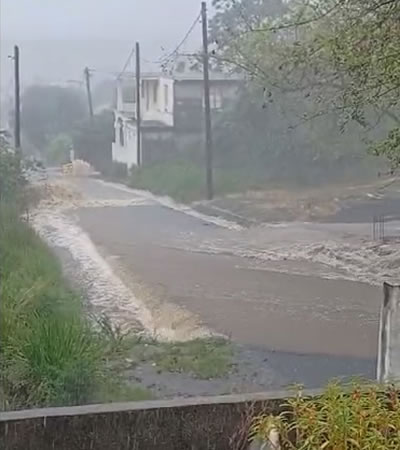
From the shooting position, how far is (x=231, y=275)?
227cm

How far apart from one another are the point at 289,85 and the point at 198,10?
1.23 ft

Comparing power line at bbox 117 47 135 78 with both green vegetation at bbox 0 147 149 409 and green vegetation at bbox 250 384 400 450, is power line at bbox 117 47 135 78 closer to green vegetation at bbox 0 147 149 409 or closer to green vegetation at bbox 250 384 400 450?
green vegetation at bbox 0 147 149 409

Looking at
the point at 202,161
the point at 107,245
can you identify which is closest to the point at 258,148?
the point at 202,161

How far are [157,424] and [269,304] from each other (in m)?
0.68

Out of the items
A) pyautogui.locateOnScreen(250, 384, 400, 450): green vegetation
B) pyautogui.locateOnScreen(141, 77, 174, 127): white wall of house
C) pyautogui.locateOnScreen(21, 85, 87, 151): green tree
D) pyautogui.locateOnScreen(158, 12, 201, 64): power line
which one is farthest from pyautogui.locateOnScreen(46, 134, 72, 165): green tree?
pyautogui.locateOnScreen(250, 384, 400, 450): green vegetation

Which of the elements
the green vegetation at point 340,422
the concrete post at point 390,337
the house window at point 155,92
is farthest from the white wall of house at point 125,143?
the green vegetation at point 340,422

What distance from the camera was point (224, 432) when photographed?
164 cm

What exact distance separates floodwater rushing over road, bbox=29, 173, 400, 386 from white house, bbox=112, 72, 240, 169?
0.15 metres

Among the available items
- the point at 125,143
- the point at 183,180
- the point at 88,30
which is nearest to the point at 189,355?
the point at 183,180

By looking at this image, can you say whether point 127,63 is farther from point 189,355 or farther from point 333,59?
point 189,355

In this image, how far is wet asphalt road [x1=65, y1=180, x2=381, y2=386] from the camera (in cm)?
215

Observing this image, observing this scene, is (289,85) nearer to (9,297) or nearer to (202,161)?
(202,161)

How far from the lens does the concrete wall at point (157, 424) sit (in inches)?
63.3

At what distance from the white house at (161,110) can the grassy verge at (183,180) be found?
0.04m
